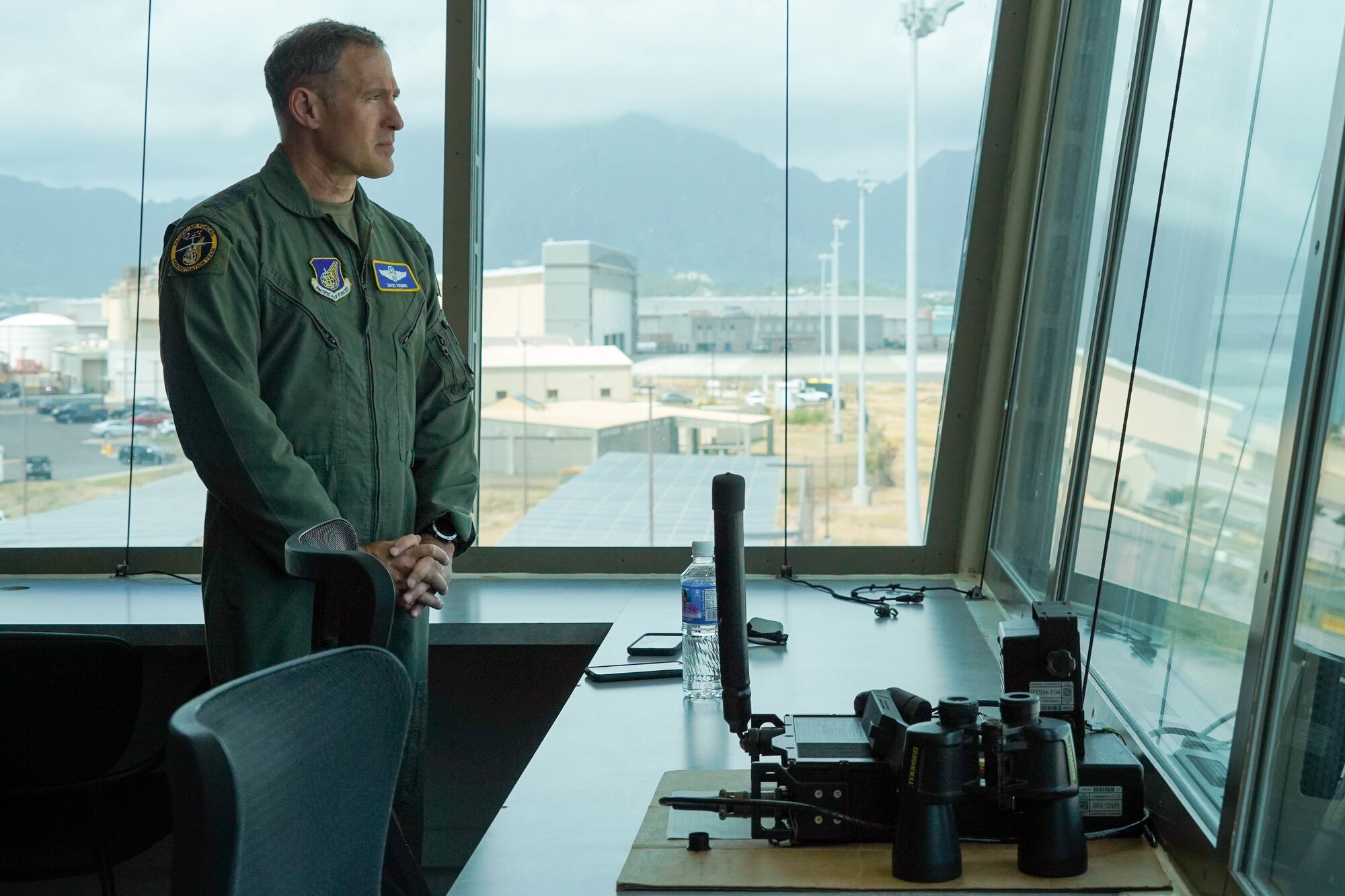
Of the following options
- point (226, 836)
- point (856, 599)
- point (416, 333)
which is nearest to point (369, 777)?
point (226, 836)

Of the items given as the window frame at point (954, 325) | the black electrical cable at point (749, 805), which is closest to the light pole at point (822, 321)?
the window frame at point (954, 325)

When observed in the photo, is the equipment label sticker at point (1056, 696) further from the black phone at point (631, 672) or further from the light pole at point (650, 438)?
the light pole at point (650, 438)

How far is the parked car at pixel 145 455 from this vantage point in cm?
338

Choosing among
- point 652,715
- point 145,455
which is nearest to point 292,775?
point 652,715

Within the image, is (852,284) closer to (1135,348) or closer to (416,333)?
(416,333)

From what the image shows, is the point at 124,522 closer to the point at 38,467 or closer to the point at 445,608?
the point at 38,467

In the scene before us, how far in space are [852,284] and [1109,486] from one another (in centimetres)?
144

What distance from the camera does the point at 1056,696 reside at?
4.61ft

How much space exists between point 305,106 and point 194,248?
35 cm

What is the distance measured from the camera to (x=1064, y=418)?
2.44 meters

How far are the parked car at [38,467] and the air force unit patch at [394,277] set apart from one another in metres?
1.64

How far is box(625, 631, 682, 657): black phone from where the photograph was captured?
2.21m

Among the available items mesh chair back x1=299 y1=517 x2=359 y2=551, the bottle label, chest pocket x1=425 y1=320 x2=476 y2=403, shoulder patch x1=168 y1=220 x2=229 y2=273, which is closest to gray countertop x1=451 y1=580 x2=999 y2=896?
the bottle label

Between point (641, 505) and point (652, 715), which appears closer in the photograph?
point (652, 715)
